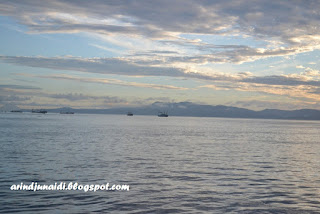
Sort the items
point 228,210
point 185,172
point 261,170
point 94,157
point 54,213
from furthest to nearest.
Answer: point 94,157
point 261,170
point 185,172
point 228,210
point 54,213

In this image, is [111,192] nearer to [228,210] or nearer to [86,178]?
[86,178]

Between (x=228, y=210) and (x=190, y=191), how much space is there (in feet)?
17.1

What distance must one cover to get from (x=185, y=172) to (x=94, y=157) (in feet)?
51.4

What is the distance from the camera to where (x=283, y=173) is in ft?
119

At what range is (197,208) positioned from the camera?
2188 centimetres

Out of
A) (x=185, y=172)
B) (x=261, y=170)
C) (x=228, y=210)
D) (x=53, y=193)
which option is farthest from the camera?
(x=261, y=170)

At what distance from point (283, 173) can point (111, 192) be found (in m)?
21.0

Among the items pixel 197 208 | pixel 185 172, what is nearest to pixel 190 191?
pixel 197 208

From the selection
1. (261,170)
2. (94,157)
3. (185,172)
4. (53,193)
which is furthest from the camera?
(94,157)

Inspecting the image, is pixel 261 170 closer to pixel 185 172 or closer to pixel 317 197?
pixel 185 172

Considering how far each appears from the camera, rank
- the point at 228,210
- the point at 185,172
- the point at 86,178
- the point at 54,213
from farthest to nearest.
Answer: the point at 185,172 < the point at 86,178 < the point at 228,210 < the point at 54,213

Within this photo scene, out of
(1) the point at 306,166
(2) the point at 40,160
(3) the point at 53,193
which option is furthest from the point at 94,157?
(1) the point at 306,166

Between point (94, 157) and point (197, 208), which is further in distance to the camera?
point (94, 157)

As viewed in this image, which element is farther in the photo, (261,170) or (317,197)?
(261,170)
